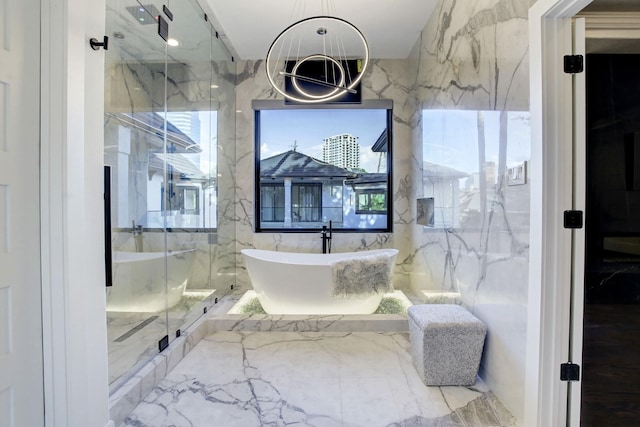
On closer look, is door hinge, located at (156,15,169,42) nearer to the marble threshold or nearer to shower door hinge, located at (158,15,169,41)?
shower door hinge, located at (158,15,169,41)

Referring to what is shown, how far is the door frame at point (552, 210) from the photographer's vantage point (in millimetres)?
A: 1436

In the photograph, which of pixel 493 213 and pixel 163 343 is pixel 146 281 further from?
pixel 493 213

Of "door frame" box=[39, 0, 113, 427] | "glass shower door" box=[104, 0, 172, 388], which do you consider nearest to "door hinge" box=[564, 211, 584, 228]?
"door frame" box=[39, 0, 113, 427]

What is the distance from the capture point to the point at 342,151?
4.15m

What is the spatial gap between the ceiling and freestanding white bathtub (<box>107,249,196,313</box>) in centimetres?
229

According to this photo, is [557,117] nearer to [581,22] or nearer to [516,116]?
[516,116]

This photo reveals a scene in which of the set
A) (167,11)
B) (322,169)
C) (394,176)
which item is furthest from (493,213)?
(167,11)

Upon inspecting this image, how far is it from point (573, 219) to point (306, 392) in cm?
172

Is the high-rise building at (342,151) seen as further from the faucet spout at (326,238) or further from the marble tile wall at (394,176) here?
the faucet spout at (326,238)

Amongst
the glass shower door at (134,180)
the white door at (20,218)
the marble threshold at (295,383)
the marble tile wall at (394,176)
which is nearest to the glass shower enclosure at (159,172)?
the glass shower door at (134,180)

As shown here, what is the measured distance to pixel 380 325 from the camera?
278 cm

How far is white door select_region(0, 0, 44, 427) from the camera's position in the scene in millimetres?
1147

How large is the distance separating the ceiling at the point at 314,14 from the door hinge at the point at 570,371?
2.93 m

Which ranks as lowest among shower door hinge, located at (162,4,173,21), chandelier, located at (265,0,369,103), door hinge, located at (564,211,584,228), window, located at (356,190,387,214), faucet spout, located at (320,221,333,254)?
faucet spout, located at (320,221,333,254)
